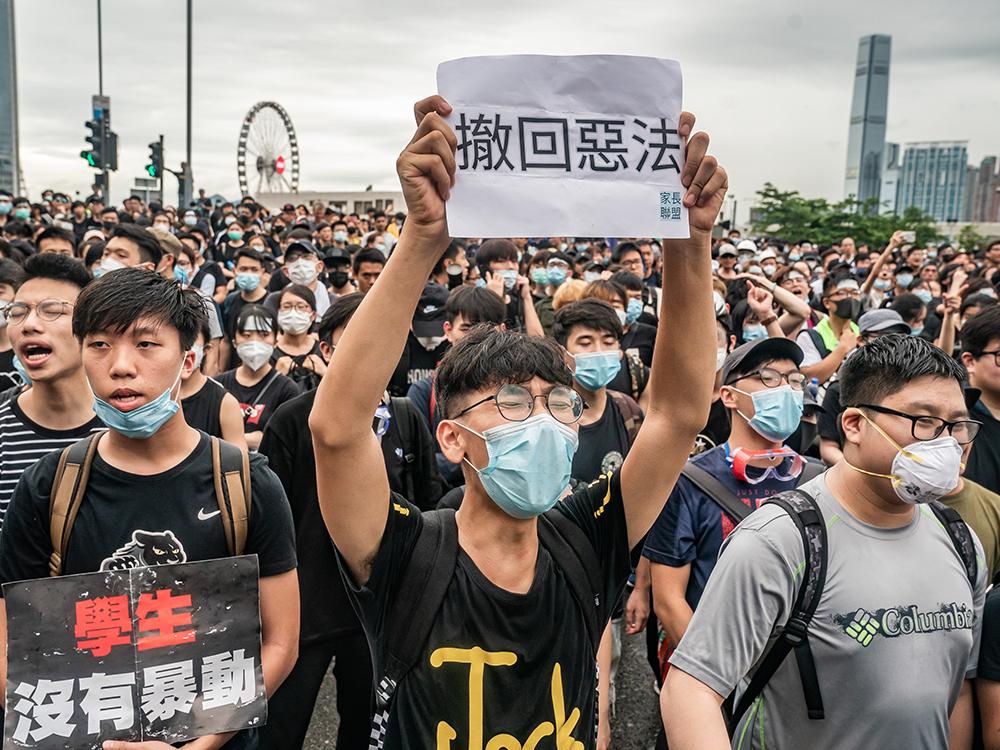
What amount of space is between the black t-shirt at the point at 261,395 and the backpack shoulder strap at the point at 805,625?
283cm

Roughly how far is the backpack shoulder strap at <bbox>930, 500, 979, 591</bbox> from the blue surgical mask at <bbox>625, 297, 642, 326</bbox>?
4119 mm

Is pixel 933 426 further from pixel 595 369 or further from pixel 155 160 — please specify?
pixel 155 160

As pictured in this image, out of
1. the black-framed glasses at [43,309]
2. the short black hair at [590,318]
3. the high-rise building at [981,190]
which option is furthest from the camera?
the high-rise building at [981,190]

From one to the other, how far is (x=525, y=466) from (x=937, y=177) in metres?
140

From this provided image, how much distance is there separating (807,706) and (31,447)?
230 centimetres

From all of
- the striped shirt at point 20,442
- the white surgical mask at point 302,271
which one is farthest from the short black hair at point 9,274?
the white surgical mask at point 302,271

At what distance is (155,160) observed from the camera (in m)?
18.8

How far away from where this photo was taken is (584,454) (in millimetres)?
3670

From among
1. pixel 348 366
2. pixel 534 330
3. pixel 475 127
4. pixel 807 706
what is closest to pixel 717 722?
pixel 807 706

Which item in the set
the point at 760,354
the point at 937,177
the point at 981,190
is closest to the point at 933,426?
the point at 760,354

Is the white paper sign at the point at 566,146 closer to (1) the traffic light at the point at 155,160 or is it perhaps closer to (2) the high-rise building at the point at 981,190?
(1) the traffic light at the point at 155,160

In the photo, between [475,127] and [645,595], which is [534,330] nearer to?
[645,595]

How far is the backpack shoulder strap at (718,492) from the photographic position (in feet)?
9.35

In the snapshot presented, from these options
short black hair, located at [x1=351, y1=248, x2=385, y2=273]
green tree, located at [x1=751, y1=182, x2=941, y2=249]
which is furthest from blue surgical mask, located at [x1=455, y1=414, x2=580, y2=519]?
green tree, located at [x1=751, y1=182, x2=941, y2=249]
